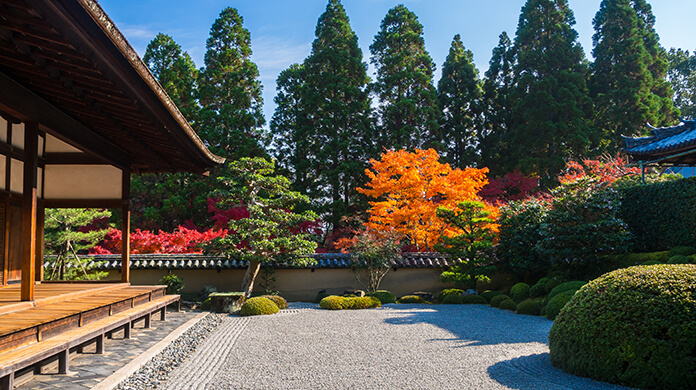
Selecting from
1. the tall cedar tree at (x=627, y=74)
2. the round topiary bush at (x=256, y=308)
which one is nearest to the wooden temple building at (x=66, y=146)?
the round topiary bush at (x=256, y=308)

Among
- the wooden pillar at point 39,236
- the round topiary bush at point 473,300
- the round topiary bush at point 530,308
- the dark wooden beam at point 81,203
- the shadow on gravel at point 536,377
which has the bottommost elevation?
the round topiary bush at point 473,300

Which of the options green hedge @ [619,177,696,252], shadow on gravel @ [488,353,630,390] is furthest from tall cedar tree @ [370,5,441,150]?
shadow on gravel @ [488,353,630,390]

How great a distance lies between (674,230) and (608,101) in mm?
11411

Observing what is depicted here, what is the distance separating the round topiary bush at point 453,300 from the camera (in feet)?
40.6

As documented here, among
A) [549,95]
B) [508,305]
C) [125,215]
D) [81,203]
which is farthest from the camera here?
[549,95]

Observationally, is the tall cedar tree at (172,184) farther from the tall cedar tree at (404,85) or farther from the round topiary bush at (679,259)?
the round topiary bush at (679,259)

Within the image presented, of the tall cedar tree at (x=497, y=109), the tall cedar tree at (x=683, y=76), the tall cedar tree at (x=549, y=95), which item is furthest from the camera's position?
the tall cedar tree at (x=683, y=76)

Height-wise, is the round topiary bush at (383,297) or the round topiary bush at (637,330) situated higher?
the round topiary bush at (637,330)

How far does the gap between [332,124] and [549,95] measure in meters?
9.32

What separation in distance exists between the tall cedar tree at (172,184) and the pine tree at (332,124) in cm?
429

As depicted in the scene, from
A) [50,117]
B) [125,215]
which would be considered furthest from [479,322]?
[50,117]

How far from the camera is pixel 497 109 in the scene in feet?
79.6

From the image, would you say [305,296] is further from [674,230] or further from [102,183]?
[674,230]

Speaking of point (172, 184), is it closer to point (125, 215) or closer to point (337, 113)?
point (337, 113)
